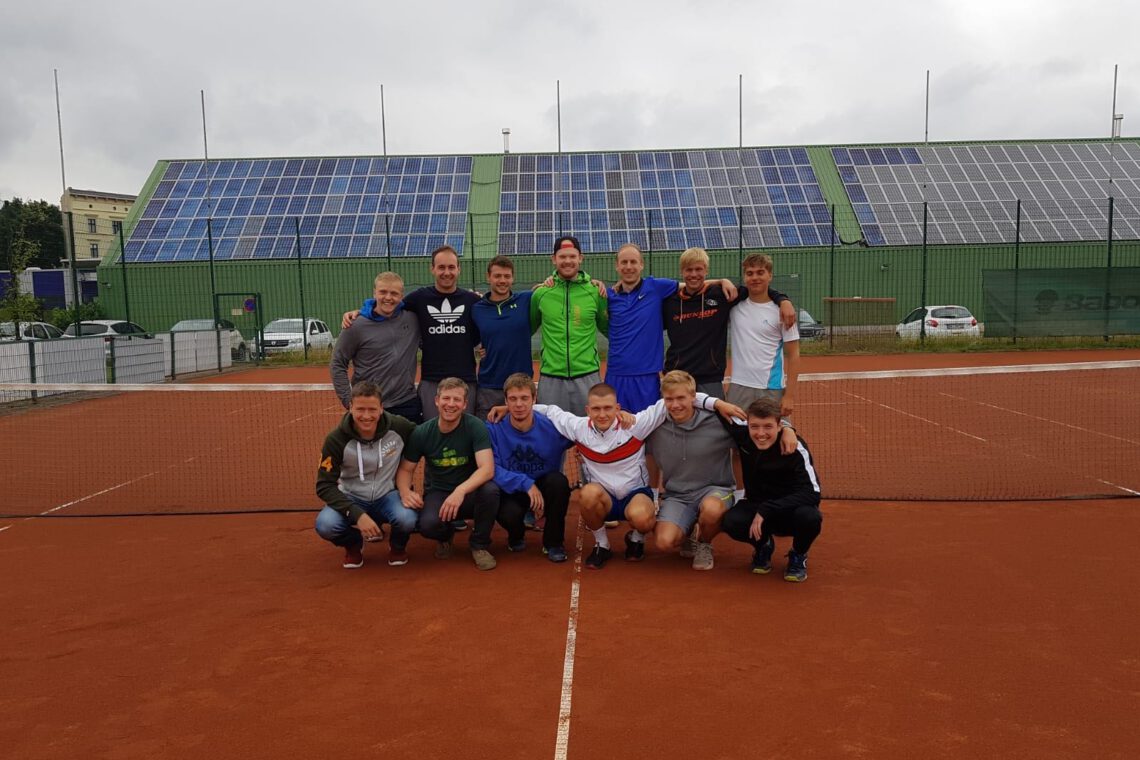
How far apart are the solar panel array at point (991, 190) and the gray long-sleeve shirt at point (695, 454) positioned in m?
23.4

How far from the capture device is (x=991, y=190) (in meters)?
28.8

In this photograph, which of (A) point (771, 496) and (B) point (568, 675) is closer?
(B) point (568, 675)

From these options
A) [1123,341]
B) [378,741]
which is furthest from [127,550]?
[1123,341]

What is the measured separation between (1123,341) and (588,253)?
13925mm

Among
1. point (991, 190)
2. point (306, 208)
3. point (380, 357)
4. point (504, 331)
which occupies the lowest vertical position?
point (380, 357)

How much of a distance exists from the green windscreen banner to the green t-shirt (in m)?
19.1

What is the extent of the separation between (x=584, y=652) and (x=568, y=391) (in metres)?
2.33

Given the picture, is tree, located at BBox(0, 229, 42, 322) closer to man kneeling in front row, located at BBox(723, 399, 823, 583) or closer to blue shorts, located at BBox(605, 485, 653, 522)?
blue shorts, located at BBox(605, 485, 653, 522)

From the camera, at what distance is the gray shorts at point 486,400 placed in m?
6.23

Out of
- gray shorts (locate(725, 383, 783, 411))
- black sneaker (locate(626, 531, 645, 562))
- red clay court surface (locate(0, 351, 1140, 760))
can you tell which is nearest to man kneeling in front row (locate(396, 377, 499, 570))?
red clay court surface (locate(0, 351, 1140, 760))

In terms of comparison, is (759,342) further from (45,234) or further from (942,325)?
(45,234)

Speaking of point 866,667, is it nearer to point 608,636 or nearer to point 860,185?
point 608,636

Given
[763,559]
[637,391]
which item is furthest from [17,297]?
[763,559]

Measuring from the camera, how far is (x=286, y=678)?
12.8 ft
